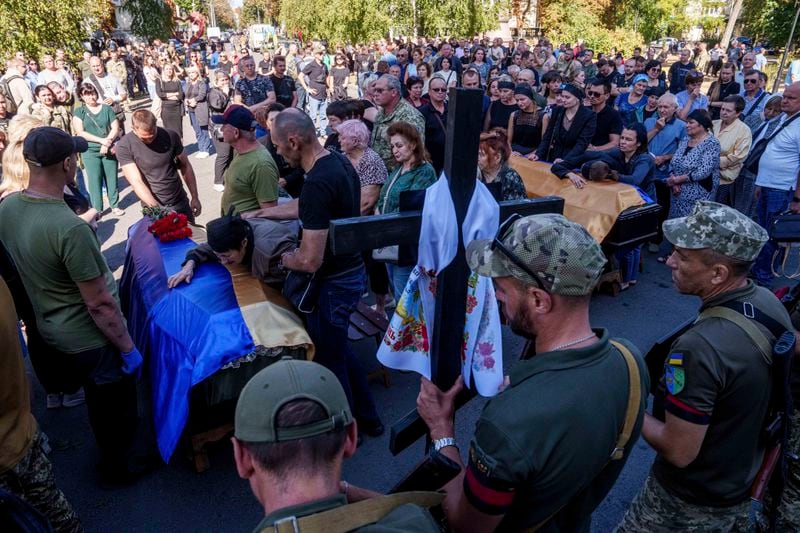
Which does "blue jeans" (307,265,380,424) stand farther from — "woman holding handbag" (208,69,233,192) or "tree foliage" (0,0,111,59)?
"tree foliage" (0,0,111,59)

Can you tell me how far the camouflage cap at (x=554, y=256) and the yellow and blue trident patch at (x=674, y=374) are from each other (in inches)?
24.1

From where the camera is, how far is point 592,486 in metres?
1.59

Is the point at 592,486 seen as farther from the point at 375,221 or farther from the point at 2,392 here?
the point at 2,392

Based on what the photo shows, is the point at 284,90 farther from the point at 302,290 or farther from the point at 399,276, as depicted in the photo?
the point at 302,290

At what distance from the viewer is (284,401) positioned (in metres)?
1.20

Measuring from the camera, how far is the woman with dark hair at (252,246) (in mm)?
3230

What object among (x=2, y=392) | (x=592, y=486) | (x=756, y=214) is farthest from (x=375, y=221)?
(x=756, y=214)

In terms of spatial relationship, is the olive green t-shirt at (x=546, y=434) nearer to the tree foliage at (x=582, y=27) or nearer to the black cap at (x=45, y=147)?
the black cap at (x=45, y=147)

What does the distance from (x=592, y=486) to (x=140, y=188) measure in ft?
14.9

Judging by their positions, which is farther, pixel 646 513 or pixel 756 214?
pixel 756 214

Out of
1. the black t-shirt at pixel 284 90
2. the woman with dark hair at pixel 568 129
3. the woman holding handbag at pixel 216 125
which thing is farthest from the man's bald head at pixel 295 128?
the black t-shirt at pixel 284 90

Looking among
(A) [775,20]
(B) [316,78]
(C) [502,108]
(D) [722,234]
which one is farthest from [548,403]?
(A) [775,20]

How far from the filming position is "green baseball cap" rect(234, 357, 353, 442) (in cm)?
118

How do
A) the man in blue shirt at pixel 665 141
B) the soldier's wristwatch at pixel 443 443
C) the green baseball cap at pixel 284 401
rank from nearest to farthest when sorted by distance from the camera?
the green baseball cap at pixel 284 401
the soldier's wristwatch at pixel 443 443
the man in blue shirt at pixel 665 141
